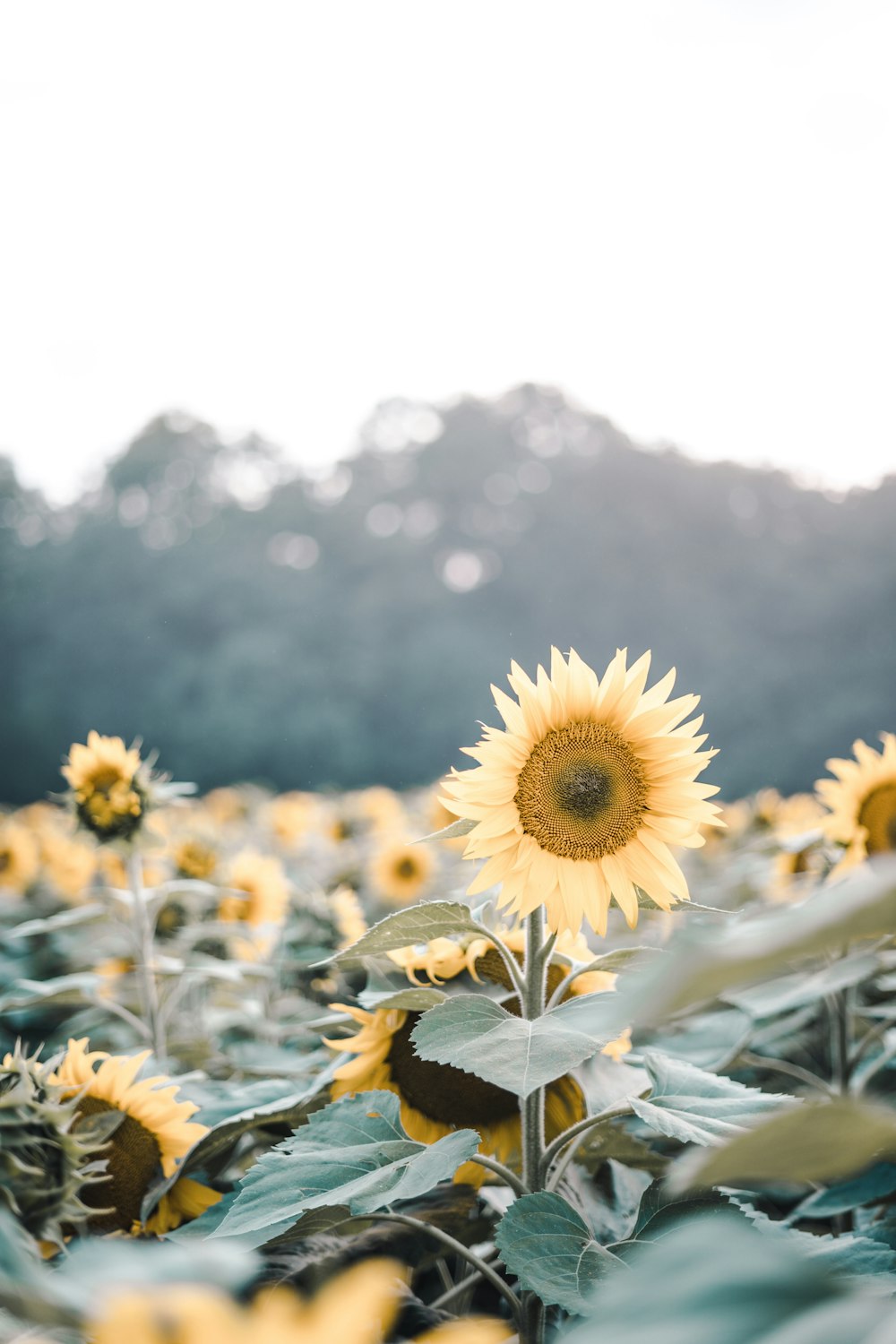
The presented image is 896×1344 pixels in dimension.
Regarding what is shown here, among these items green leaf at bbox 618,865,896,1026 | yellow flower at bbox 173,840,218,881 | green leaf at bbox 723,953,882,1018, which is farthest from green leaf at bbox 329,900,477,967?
yellow flower at bbox 173,840,218,881

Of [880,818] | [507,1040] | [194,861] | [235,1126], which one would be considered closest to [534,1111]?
[507,1040]

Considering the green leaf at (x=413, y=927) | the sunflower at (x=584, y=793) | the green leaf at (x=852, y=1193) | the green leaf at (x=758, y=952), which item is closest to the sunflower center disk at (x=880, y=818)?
the green leaf at (x=852, y=1193)

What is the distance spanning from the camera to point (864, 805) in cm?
188

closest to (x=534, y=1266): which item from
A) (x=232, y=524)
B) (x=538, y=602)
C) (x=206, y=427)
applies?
(x=538, y=602)

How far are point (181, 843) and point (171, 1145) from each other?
1.71 metres

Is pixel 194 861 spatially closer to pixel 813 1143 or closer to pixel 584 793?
pixel 584 793

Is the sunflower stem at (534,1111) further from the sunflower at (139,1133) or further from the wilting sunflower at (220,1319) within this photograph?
the wilting sunflower at (220,1319)

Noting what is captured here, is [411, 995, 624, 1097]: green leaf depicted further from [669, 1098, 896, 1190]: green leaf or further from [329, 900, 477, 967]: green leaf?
[669, 1098, 896, 1190]: green leaf

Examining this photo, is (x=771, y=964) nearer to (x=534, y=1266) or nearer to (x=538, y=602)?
(x=534, y=1266)

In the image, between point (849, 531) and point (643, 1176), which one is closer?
point (643, 1176)

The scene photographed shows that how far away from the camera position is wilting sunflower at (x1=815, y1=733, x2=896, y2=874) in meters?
1.82

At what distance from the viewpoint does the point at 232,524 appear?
1673 centimetres

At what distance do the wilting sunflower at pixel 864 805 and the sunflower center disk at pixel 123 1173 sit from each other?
1.27 m

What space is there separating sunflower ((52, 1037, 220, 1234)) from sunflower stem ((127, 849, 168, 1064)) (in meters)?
0.80
